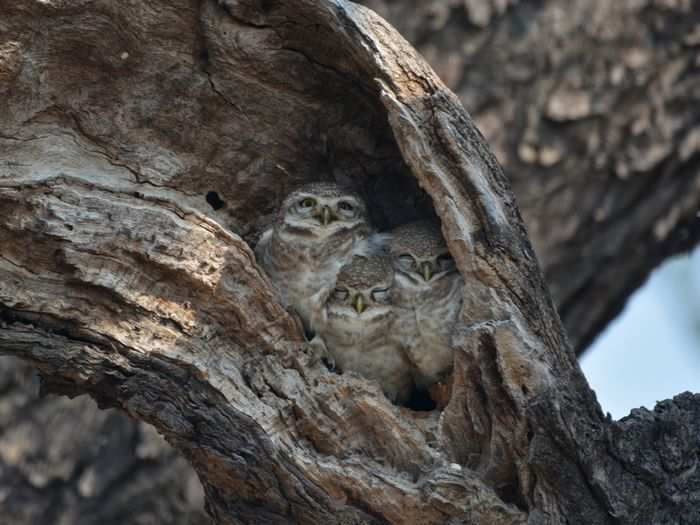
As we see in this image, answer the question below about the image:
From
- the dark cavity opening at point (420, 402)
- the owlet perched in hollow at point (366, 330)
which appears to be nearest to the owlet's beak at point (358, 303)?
the owlet perched in hollow at point (366, 330)

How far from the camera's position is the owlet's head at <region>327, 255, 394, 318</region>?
15.2ft

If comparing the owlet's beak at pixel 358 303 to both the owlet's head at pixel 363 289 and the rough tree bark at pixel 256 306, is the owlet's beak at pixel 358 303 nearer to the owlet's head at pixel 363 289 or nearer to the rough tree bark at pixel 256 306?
the owlet's head at pixel 363 289

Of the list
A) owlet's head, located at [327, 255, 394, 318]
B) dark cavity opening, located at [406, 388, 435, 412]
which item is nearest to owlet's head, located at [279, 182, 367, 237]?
owlet's head, located at [327, 255, 394, 318]

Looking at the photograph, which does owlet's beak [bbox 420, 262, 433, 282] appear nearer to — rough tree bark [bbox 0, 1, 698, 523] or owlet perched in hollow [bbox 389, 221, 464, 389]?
owlet perched in hollow [bbox 389, 221, 464, 389]

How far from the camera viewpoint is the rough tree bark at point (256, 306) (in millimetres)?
3846

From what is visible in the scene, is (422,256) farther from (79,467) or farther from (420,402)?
(79,467)

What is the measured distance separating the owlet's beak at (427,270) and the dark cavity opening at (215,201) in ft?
2.49

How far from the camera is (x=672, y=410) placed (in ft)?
12.5

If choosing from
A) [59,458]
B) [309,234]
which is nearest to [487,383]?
[309,234]

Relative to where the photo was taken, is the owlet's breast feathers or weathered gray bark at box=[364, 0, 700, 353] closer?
the owlet's breast feathers

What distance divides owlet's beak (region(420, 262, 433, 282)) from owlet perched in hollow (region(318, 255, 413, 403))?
157mm

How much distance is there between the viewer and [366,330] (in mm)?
4590

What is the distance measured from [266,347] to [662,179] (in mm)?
3130

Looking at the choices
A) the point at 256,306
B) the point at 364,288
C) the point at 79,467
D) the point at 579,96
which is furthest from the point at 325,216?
the point at 79,467
